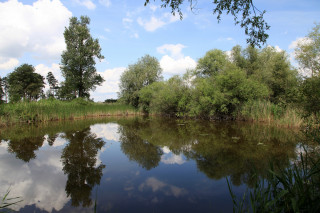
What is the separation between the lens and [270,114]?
1566 cm

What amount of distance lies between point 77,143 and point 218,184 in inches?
292

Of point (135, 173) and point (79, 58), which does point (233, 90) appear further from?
point (79, 58)

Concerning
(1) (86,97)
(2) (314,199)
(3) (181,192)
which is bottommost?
(3) (181,192)

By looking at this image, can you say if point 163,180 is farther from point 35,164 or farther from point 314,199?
point 35,164

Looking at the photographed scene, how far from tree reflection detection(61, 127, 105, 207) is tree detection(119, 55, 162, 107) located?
26287 mm

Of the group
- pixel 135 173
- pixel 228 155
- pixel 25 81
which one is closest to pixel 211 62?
pixel 228 155

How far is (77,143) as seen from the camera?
9.51m

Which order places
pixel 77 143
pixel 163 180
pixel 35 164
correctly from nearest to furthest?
pixel 163 180 < pixel 35 164 < pixel 77 143

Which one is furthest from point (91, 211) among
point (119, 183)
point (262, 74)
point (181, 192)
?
point (262, 74)

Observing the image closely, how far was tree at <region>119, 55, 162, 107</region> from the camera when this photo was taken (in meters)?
34.9

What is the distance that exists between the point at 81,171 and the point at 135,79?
30174 millimetres

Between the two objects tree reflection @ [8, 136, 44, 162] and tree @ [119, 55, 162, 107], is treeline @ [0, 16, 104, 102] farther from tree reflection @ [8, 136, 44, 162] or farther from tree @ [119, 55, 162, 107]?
tree reflection @ [8, 136, 44, 162]

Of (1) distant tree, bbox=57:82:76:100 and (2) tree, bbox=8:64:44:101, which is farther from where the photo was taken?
(2) tree, bbox=8:64:44:101

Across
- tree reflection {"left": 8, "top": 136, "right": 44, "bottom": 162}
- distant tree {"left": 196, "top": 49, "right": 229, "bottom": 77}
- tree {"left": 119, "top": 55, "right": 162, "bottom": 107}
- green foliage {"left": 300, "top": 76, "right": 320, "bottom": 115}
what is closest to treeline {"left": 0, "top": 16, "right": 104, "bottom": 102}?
tree {"left": 119, "top": 55, "right": 162, "bottom": 107}
